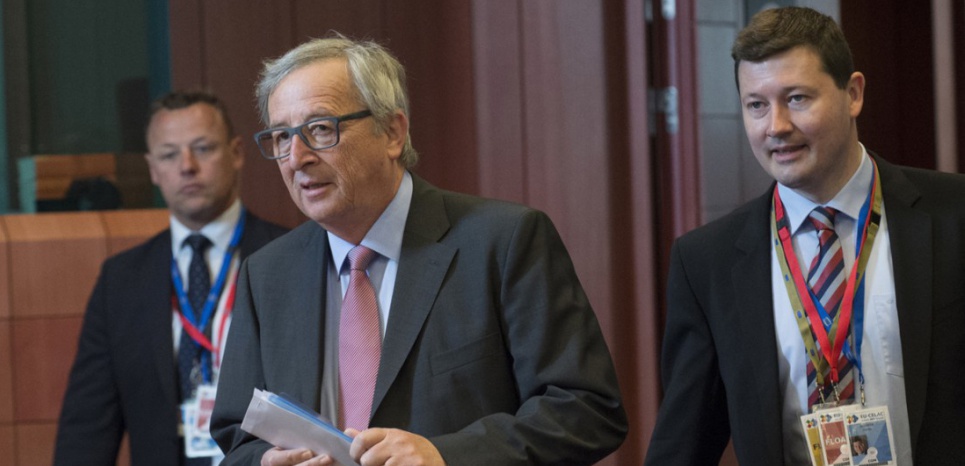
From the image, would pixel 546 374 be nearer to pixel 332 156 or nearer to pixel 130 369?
pixel 332 156

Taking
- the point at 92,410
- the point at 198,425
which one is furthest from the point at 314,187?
the point at 92,410

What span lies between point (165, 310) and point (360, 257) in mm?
1580

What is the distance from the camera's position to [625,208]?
15.8 feet

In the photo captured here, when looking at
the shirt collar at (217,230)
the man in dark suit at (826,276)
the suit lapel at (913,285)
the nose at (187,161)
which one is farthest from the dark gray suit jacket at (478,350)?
the nose at (187,161)

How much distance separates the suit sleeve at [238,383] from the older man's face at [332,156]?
30 cm

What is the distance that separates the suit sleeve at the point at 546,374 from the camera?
2.37 metres

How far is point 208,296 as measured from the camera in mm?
4004

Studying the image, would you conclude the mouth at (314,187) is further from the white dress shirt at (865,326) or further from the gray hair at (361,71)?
the white dress shirt at (865,326)

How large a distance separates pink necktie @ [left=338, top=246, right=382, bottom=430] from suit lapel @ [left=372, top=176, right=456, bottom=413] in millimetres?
47

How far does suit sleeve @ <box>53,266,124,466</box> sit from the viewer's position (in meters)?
4.00

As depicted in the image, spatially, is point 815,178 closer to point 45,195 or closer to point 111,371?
point 111,371

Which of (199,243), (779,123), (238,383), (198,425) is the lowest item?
(198,425)

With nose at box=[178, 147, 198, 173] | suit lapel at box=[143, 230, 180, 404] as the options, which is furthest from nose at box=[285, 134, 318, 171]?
nose at box=[178, 147, 198, 173]

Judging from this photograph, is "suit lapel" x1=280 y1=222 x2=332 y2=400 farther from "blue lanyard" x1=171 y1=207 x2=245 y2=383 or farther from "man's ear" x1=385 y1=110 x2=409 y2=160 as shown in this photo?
"blue lanyard" x1=171 y1=207 x2=245 y2=383
